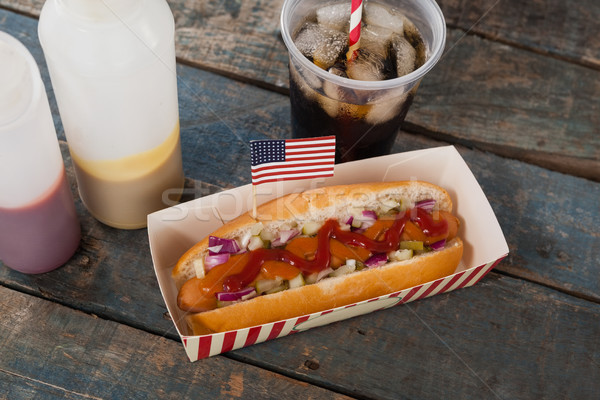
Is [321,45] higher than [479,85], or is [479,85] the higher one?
[321,45]

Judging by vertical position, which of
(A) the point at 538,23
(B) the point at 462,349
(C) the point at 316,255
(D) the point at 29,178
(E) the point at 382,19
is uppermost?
(E) the point at 382,19

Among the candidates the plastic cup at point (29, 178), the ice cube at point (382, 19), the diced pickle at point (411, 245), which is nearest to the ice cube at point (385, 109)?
the ice cube at point (382, 19)

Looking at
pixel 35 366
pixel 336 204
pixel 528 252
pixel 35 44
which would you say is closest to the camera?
pixel 35 366

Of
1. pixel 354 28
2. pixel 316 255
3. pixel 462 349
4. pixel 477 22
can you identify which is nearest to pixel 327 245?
pixel 316 255

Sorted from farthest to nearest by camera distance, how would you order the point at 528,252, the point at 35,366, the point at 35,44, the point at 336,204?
the point at 35,44, the point at 528,252, the point at 336,204, the point at 35,366

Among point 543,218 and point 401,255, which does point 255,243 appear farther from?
point 543,218

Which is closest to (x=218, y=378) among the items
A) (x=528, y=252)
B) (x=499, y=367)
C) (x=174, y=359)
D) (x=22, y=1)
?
(x=174, y=359)

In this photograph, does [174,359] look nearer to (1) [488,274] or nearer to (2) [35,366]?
(2) [35,366]
